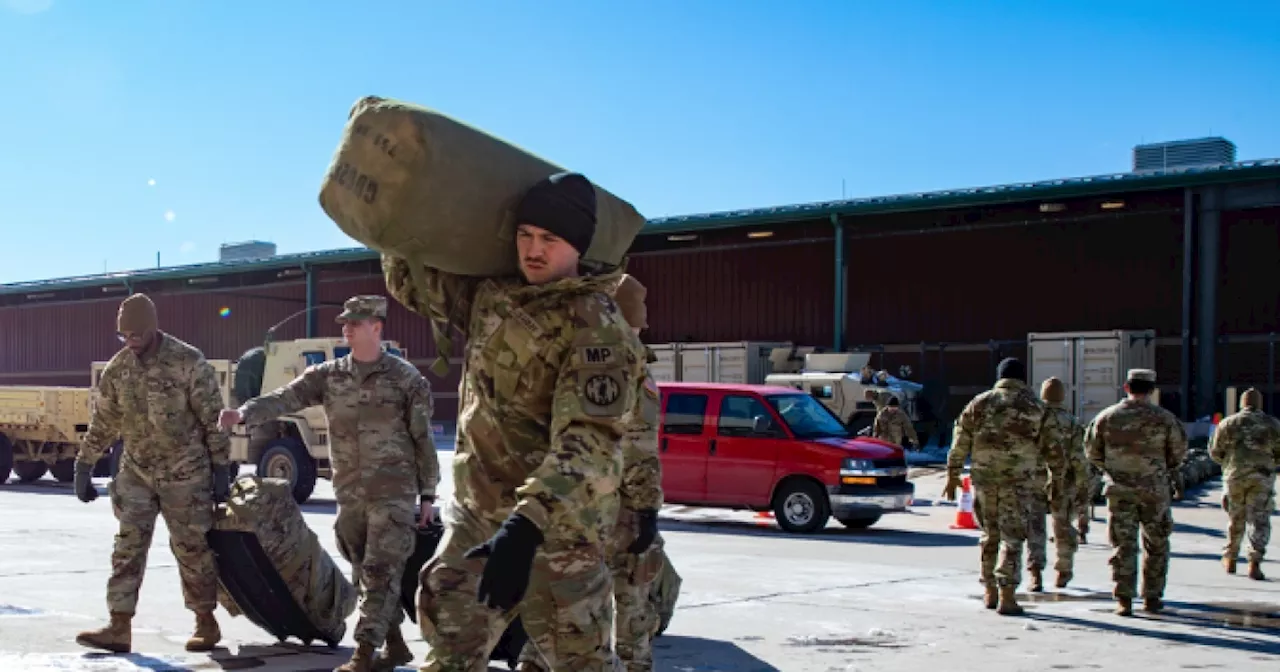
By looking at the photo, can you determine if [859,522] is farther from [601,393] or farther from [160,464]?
[601,393]

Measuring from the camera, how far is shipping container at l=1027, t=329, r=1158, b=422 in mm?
27359

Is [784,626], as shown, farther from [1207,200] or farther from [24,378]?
[24,378]

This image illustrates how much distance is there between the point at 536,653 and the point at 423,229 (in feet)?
5.11

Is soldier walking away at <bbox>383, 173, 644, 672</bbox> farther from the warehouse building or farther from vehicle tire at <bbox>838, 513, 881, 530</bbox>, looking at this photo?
the warehouse building

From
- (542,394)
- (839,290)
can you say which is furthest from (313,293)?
(542,394)

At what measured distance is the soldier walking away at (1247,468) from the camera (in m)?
12.3

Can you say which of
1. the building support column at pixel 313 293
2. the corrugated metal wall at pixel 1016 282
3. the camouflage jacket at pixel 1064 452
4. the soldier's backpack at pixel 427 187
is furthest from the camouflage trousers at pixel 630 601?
the building support column at pixel 313 293

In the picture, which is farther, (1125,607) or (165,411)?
(1125,607)

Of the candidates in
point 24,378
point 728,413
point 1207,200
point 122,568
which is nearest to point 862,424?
point 1207,200

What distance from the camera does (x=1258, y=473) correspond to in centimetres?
1247

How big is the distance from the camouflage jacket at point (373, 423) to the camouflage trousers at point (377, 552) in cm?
7

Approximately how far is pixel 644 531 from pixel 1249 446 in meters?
8.99

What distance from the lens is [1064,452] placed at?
10.1m

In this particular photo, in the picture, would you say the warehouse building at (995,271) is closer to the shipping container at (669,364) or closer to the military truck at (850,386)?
the shipping container at (669,364)
